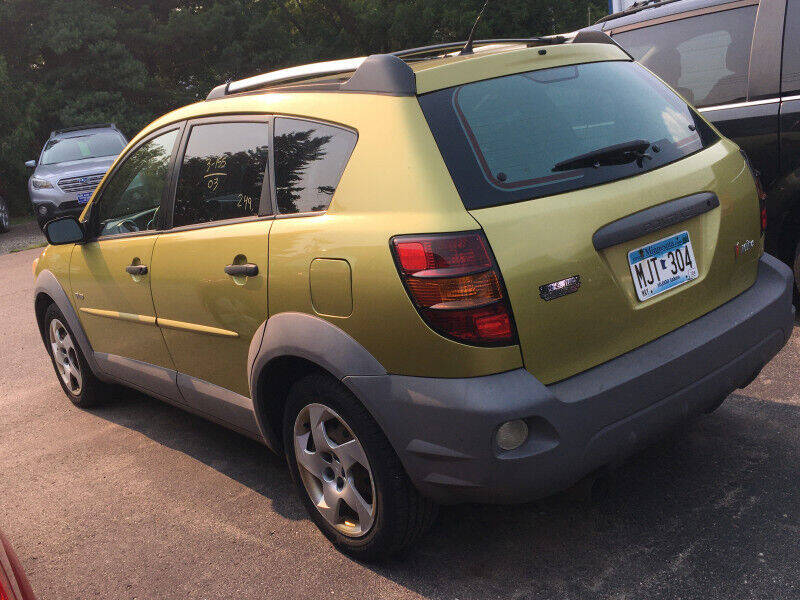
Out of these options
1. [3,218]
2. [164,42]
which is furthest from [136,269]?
[164,42]

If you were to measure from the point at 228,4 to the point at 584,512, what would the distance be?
25604 mm

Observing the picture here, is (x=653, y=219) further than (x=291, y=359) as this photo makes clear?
No

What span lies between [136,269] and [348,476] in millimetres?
1624

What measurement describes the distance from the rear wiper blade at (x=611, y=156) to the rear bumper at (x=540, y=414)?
0.61 metres

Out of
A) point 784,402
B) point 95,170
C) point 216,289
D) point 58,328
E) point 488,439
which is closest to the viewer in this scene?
point 488,439

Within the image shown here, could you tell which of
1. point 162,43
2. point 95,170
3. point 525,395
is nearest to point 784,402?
point 525,395

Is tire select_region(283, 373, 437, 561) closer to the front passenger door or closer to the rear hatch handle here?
the rear hatch handle

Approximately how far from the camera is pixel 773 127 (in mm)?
4727

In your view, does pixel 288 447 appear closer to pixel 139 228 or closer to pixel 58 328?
pixel 139 228

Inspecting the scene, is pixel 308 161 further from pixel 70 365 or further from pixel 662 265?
pixel 70 365

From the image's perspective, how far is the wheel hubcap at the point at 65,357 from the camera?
5.11 meters

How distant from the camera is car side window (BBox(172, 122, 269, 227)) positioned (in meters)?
3.32

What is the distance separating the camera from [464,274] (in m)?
2.51

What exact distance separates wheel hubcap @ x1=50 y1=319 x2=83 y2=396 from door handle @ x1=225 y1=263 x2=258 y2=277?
7.09 feet
